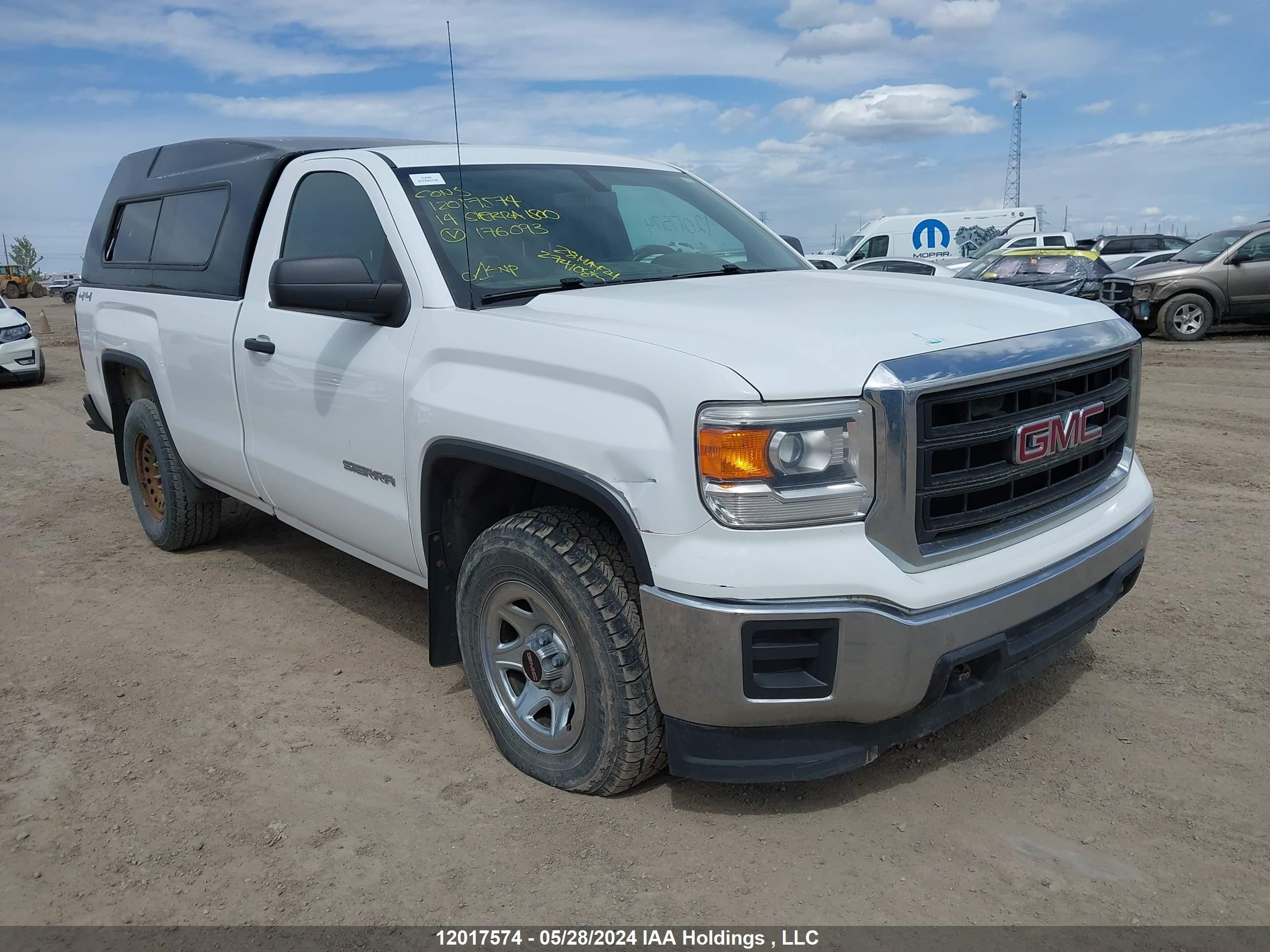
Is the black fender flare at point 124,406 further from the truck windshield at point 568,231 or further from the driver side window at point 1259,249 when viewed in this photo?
the driver side window at point 1259,249

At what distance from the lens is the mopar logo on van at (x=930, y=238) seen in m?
26.0

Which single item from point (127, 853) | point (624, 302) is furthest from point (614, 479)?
point (127, 853)

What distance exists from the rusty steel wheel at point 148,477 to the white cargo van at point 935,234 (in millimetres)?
22580

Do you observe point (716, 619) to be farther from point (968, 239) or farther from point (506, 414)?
point (968, 239)

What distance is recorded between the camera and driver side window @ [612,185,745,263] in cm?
392

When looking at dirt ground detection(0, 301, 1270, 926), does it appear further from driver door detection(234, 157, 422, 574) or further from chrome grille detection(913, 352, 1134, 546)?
chrome grille detection(913, 352, 1134, 546)

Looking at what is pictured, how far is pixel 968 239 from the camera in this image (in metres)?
26.8

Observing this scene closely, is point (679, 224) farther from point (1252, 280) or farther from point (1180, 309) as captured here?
point (1252, 280)

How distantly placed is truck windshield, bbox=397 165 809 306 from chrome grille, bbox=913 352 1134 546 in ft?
4.53

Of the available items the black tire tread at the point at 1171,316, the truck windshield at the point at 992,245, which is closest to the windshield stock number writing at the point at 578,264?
the black tire tread at the point at 1171,316

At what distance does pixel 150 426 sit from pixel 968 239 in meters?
25.0

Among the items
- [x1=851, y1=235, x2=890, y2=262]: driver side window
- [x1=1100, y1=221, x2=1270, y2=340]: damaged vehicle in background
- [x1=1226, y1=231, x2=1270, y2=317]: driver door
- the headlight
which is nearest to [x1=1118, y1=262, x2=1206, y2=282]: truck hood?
[x1=1100, y1=221, x2=1270, y2=340]: damaged vehicle in background

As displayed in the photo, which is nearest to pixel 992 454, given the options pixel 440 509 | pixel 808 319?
pixel 808 319

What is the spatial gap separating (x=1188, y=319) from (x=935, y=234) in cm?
1218
